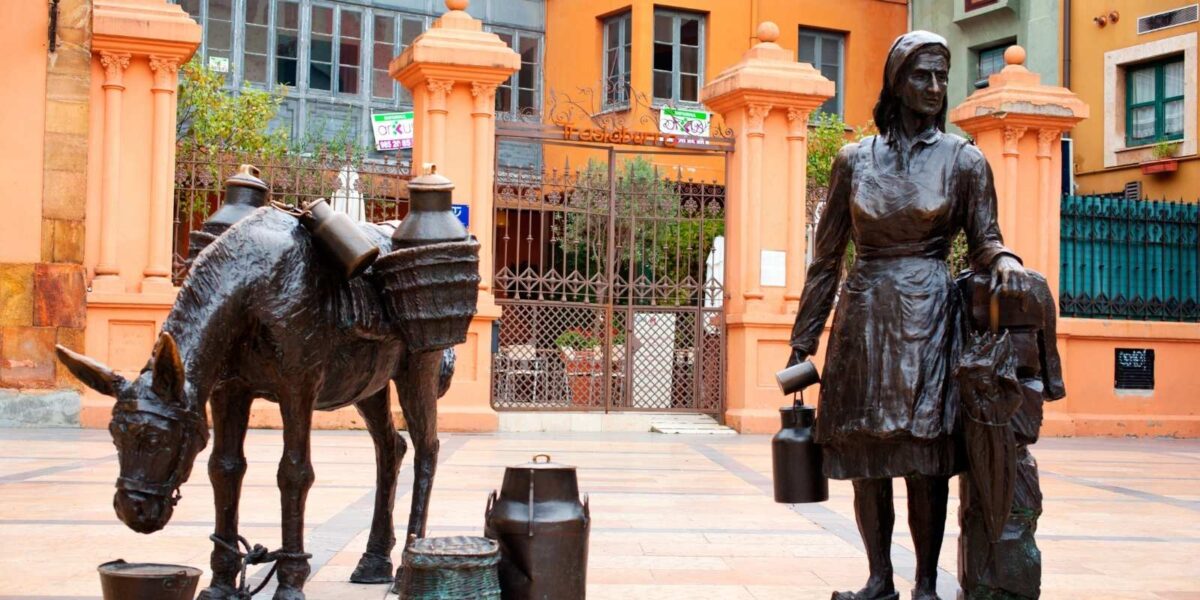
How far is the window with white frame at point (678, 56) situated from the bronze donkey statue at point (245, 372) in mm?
20460

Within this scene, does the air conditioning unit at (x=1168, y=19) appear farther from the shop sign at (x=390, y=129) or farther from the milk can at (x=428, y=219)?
the milk can at (x=428, y=219)

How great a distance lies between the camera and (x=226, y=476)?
182 inches

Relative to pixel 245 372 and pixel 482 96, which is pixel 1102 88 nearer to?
pixel 482 96

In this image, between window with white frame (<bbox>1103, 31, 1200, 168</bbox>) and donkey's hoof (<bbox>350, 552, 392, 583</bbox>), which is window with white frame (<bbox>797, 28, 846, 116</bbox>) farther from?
donkey's hoof (<bbox>350, 552, 392, 583</bbox>)

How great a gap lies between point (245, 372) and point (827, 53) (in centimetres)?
2428

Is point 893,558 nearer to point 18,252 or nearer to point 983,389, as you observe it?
point 983,389

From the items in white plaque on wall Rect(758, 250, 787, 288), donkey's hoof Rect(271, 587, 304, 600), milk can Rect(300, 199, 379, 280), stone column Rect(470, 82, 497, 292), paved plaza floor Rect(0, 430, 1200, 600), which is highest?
stone column Rect(470, 82, 497, 292)

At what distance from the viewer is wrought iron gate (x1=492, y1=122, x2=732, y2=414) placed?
1338cm

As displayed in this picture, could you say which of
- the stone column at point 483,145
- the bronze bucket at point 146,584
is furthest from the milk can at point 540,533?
the stone column at point 483,145

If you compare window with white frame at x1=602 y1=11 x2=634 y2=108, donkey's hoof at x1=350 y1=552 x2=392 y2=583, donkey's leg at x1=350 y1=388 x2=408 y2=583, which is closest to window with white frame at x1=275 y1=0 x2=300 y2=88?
window with white frame at x1=602 y1=11 x2=634 y2=108

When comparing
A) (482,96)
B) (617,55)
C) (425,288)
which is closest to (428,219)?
(425,288)

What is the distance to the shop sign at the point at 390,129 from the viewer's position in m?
25.8

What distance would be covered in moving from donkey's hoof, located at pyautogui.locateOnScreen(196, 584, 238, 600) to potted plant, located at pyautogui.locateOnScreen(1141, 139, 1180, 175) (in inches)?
814

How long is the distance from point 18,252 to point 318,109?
1371cm
